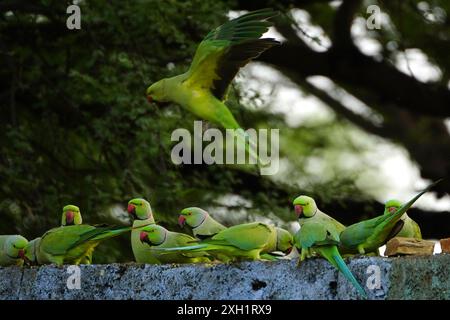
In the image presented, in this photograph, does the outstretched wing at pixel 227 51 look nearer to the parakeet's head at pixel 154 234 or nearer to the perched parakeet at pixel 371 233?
the parakeet's head at pixel 154 234

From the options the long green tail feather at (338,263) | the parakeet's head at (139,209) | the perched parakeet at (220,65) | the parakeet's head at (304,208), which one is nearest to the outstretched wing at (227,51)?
the perched parakeet at (220,65)

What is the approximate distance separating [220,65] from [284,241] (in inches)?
47.2

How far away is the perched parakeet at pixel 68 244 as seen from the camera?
454 cm

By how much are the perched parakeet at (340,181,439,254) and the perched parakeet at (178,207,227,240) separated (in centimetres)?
62

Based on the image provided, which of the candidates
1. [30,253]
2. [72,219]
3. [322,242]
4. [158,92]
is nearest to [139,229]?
[72,219]

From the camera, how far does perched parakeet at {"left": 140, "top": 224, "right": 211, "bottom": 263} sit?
14.7 feet

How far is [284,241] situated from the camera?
14.6 ft

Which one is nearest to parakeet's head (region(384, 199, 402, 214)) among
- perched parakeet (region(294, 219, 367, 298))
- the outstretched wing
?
perched parakeet (region(294, 219, 367, 298))

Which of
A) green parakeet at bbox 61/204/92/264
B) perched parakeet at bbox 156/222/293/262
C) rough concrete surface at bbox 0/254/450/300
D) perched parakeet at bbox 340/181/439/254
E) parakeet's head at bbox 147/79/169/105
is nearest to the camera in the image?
rough concrete surface at bbox 0/254/450/300

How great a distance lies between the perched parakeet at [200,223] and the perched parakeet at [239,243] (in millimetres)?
251

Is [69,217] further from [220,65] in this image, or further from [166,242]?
[220,65]

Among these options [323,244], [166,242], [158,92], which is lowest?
[166,242]

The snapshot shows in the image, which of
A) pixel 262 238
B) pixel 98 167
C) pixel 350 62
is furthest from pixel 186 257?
pixel 350 62

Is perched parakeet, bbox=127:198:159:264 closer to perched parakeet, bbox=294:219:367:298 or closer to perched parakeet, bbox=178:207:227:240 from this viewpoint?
perched parakeet, bbox=178:207:227:240
